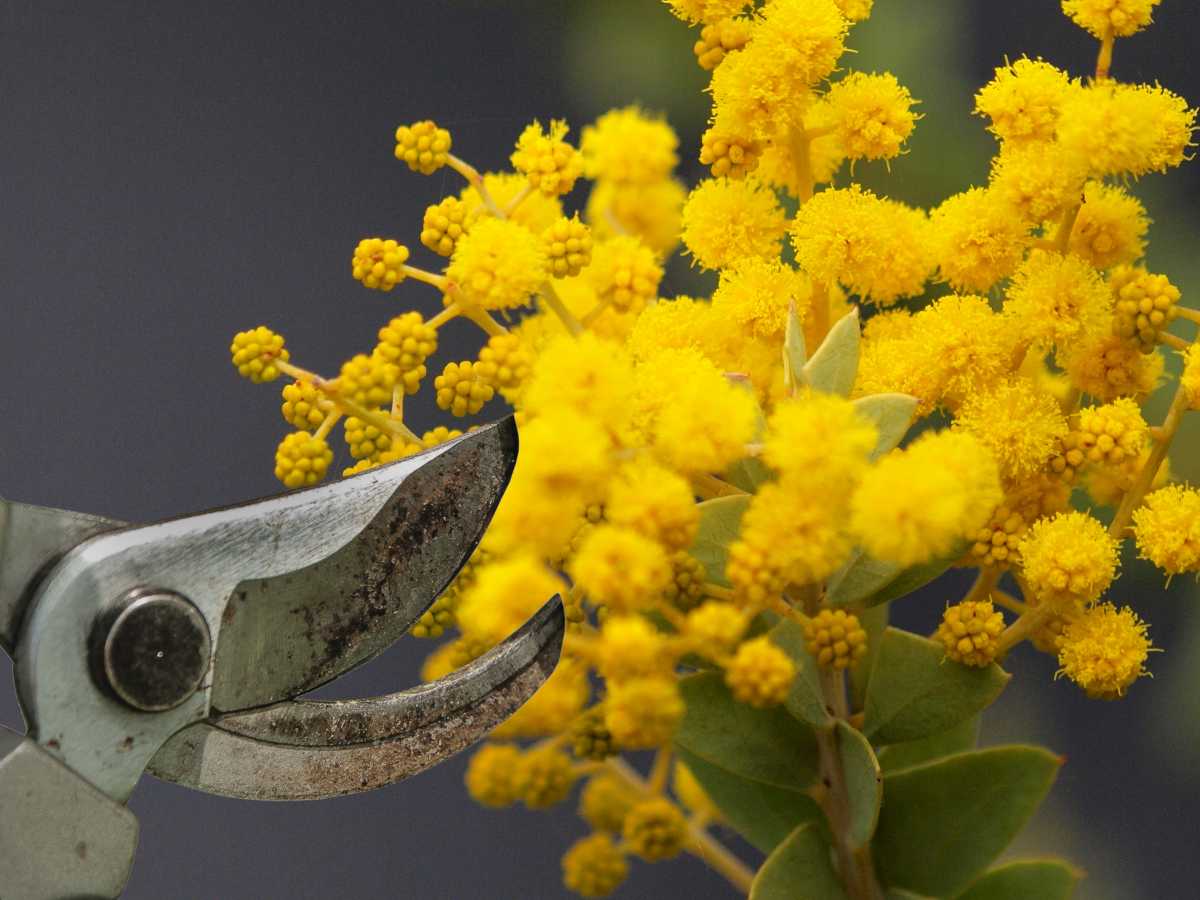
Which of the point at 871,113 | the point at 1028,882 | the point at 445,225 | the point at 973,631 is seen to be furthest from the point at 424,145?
the point at 1028,882

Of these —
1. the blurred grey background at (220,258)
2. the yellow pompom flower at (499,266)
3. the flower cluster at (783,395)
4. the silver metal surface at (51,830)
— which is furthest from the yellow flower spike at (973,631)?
the blurred grey background at (220,258)

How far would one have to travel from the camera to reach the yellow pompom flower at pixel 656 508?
553mm

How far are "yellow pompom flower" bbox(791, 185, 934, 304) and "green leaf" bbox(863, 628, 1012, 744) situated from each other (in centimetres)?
14

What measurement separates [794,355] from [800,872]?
213 mm

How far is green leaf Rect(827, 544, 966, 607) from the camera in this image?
635mm

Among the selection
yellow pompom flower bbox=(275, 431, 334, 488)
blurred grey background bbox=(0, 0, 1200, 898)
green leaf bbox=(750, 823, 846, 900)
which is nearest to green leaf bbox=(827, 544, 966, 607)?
green leaf bbox=(750, 823, 846, 900)

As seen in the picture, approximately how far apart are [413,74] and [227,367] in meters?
0.25

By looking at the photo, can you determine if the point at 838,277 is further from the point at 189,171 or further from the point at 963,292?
the point at 189,171

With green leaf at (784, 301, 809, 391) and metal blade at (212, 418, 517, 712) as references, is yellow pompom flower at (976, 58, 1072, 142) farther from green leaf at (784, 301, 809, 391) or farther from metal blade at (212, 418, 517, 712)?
metal blade at (212, 418, 517, 712)

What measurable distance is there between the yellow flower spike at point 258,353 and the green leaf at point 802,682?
234mm

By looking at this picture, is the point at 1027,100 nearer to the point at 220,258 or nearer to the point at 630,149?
the point at 630,149

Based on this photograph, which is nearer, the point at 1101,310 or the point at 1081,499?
the point at 1101,310

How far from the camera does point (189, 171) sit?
48.4 inches

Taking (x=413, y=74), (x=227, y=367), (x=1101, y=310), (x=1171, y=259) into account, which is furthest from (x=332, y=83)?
(x=1101, y=310)
